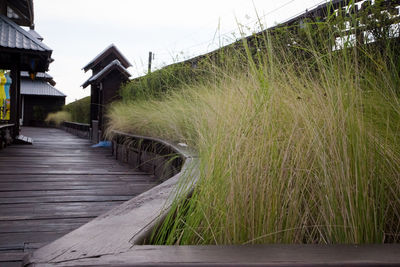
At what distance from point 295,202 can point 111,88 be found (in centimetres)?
746

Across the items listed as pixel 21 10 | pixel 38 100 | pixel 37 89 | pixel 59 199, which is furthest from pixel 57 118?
pixel 59 199

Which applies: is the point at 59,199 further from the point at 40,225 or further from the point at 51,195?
the point at 40,225

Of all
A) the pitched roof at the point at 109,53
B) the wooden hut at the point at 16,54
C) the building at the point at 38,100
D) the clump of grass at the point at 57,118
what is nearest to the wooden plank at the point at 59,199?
the wooden hut at the point at 16,54

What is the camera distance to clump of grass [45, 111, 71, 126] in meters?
19.1

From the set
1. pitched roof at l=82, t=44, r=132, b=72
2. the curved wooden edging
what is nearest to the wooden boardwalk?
the curved wooden edging

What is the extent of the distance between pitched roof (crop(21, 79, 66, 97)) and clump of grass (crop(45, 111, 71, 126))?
1.83 metres

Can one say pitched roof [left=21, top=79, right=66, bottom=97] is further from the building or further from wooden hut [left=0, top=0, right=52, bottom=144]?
wooden hut [left=0, top=0, right=52, bottom=144]

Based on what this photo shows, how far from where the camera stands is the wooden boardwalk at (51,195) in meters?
1.87

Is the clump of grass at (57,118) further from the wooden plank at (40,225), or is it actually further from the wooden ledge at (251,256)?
the wooden ledge at (251,256)

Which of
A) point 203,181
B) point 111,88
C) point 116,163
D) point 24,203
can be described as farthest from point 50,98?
point 203,181

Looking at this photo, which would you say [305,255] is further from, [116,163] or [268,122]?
[116,163]

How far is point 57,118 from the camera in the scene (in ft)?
67.5

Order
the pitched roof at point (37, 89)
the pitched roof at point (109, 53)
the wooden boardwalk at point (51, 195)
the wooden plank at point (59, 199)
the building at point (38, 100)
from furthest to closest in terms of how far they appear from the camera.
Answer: the pitched roof at point (37, 89) → the building at point (38, 100) → the pitched roof at point (109, 53) → the wooden plank at point (59, 199) → the wooden boardwalk at point (51, 195)

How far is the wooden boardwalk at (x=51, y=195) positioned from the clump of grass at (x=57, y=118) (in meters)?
14.5
